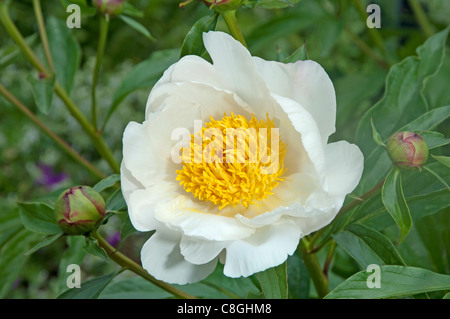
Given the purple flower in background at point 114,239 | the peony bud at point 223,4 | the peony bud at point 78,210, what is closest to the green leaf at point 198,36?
the peony bud at point 223,4

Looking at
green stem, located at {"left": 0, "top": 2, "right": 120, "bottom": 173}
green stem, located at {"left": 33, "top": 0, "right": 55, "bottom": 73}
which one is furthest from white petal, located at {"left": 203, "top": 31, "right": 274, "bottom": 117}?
green stem, located at {"left": 33, "top": 0, "right": 55, "bottom": 73}

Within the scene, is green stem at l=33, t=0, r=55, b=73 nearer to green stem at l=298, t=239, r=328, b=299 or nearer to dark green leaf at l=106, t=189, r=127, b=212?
dark green leaf at l=106, t=189, r=127, b=212

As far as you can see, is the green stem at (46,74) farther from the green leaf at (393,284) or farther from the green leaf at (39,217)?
the green leaf at (393,284)

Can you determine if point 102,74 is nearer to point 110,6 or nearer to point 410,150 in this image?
point 110,6

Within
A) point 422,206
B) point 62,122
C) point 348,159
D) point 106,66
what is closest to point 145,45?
point 106,66

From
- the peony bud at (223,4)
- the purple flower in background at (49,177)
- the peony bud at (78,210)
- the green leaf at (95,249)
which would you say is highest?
the peony bud at (223,4)

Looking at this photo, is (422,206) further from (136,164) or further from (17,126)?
Result: (17,126)
